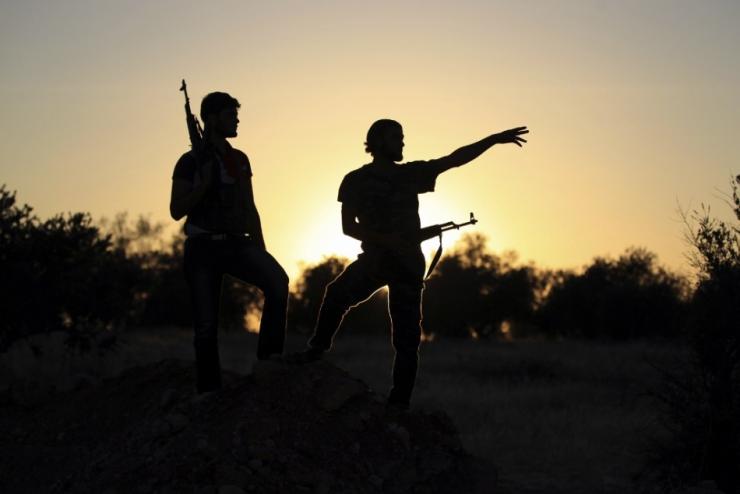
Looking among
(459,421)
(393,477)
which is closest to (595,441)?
(459,421)

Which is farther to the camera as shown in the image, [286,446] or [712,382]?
[712,382]

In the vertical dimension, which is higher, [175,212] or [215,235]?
[175,212]

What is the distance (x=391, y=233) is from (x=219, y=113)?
5.53ft

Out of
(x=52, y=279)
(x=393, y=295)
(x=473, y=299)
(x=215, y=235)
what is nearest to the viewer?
(x=215, y=235)

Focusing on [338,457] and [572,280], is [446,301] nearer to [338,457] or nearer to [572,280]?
[572,280]

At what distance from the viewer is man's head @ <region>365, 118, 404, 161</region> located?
778 cm

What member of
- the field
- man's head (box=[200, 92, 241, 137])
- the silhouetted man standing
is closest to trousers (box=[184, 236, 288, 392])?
the silhouetted man standing

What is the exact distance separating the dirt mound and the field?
3.12 ft

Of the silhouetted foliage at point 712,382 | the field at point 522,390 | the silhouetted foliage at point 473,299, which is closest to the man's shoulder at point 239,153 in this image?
the field at point 522,390

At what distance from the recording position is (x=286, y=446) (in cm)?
704

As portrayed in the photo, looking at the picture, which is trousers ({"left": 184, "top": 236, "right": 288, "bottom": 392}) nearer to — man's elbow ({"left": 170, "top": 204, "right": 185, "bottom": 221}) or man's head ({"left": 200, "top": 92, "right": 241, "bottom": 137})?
man's elbow ({"left": 170, "top": 204, "right": 185, "bottom": 221})

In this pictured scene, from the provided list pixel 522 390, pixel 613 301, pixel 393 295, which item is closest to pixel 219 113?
pixel 393 295

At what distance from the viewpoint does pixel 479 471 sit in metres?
7.75

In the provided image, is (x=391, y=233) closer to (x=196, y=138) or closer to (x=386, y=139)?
(x=386, y=139)
